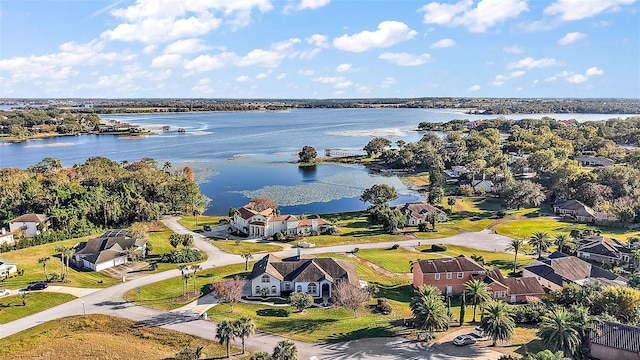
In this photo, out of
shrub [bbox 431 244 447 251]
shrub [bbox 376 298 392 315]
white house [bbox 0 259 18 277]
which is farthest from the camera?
shrub [bbox 431 244 447 251]

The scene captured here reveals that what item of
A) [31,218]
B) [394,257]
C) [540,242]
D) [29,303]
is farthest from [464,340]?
[31,218]

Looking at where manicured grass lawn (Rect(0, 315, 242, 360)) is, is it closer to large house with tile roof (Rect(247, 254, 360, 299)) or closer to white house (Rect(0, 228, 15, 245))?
large house with tile roof (Rect(247, 254, 360, 299))

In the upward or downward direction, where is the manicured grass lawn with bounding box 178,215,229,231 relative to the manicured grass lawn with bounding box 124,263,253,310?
upward

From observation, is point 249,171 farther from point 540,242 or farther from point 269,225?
point 540,242

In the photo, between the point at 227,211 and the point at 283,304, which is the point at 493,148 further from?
the point at 283,304

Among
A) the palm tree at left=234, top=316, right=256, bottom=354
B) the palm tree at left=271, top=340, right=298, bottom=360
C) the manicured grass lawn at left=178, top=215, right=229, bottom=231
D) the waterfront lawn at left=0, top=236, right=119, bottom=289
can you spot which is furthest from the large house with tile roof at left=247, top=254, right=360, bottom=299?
the manicured grass lawn at left=178, top=215, right=229, bottom=231

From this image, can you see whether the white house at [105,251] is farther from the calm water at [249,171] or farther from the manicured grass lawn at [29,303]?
the calm water at [249,171]

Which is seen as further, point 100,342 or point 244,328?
point 100,342
